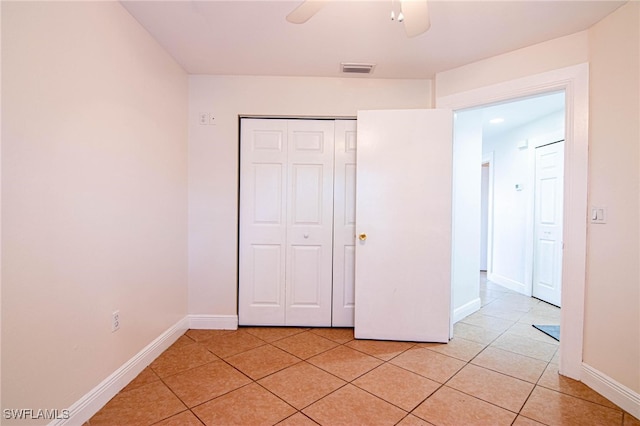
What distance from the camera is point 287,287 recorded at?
274cm

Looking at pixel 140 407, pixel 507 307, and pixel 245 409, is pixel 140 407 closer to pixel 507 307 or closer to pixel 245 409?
pixel 245 409

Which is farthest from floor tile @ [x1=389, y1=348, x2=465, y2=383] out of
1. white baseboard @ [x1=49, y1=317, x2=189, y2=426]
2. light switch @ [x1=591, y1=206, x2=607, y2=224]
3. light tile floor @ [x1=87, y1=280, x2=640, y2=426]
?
white baseboard @ [x1=49, y1=317, x2=189, y2=426]

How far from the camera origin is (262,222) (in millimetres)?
2727

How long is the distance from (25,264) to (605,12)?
3398 mm

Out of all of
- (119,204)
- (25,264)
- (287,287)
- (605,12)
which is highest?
(605,12)

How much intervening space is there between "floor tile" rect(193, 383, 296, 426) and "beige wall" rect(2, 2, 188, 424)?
0.67 m

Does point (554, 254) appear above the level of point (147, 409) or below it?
above

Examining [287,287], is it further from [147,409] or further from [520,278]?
[520,278]

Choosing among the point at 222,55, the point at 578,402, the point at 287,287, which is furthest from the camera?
the point at 287,287

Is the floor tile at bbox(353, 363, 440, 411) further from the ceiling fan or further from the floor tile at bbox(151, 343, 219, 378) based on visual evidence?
the ceiling fan

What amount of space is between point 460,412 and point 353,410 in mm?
599

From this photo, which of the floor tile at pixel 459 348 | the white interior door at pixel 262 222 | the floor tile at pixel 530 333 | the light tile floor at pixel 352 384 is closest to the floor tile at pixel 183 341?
the light tile floor at pixel 352 384

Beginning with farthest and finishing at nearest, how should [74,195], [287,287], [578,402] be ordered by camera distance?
[287,287] < [578,402] < [74,195]

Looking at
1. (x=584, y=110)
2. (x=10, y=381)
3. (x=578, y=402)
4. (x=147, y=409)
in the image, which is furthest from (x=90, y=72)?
(x=578, y=402)
